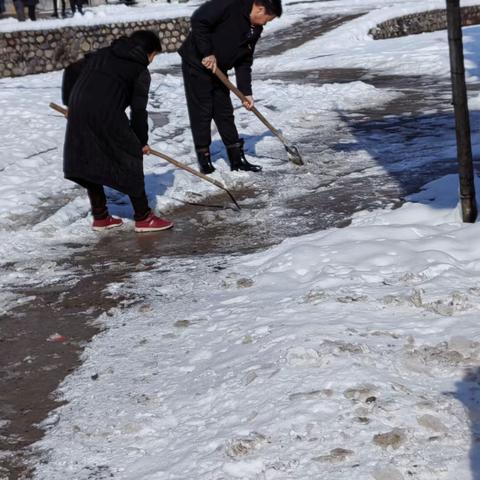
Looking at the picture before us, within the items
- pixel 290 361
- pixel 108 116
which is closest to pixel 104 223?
pixel 108 116

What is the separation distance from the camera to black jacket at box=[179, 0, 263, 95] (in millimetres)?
8031

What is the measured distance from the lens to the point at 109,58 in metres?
6.87

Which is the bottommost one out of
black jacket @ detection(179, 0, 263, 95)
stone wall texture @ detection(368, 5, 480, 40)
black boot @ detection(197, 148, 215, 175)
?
stone wall texture @ detection(368, 5, 480, 40)

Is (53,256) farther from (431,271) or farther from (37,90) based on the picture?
(37,90)

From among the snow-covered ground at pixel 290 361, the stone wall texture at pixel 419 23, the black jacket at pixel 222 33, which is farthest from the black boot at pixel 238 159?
the stone wall texture at pixel 419 23

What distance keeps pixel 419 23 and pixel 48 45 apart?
9.54m

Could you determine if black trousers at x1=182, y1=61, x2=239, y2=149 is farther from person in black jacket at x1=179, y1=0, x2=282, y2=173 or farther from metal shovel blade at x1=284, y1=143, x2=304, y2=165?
metal shovel blade at x1=284, y1=143, x2=304, y2=165

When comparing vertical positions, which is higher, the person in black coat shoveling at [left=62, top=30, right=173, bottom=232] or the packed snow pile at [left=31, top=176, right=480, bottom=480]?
the person in black coat shoveling at [left=62, top=30, right=173, bottom=232]

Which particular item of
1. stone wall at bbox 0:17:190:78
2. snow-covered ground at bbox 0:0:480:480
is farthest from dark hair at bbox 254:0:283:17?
stone wall at bbox 0:17:190:78

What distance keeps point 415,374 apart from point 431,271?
1.24m

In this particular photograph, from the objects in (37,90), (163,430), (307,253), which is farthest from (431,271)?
(37,90)

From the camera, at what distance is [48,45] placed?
19.6 metres

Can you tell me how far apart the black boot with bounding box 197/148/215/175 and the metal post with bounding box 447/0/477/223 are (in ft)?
10.1

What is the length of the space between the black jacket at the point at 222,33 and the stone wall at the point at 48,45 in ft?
37.2
